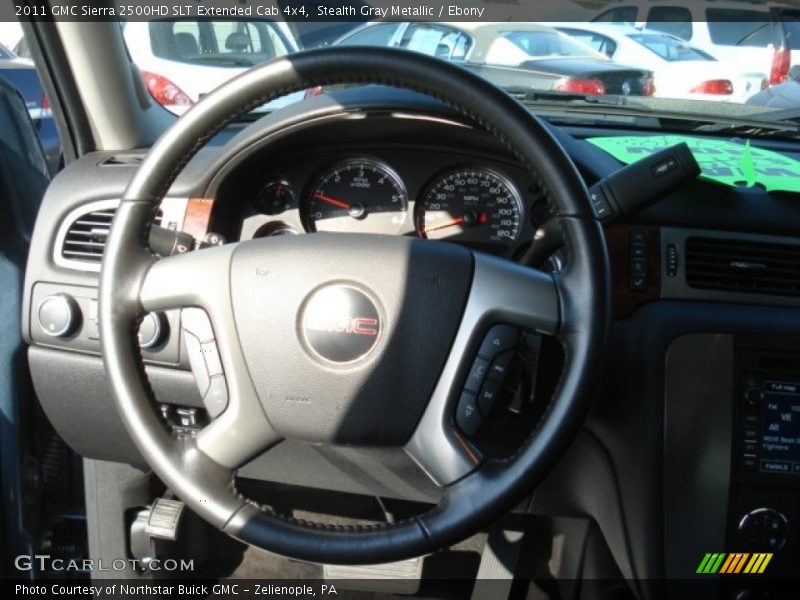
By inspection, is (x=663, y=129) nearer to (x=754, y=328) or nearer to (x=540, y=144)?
(x=754, y=328)

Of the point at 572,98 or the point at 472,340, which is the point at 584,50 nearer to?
the point at 572,98

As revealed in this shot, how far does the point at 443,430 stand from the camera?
4.91 ft

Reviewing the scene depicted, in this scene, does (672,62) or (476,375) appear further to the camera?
(672,62)

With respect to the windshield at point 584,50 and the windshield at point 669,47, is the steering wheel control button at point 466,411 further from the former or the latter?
the windshield at point 669,47

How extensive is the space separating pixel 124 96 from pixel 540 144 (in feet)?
4.49

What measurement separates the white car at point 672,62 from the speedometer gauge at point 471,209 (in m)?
0.69

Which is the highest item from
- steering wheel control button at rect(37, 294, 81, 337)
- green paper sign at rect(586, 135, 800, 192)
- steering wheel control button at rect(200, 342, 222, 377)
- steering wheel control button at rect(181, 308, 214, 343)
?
green paper sign at rect(586, 135, 800, 192)

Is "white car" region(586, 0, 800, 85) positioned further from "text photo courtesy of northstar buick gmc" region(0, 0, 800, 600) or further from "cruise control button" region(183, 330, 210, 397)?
"cruise control button" region(183, 330, 210, 397)

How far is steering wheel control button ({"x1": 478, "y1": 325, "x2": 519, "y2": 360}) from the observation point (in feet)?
4.94

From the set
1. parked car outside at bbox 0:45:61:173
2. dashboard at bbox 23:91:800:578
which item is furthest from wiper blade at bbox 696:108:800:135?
parked car outside at bbox 0:45:61:173

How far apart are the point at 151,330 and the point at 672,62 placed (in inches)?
67.7

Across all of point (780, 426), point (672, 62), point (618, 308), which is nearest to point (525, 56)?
point (672, 62)

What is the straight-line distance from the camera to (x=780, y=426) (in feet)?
6.14

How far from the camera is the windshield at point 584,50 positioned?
8.09 feet
